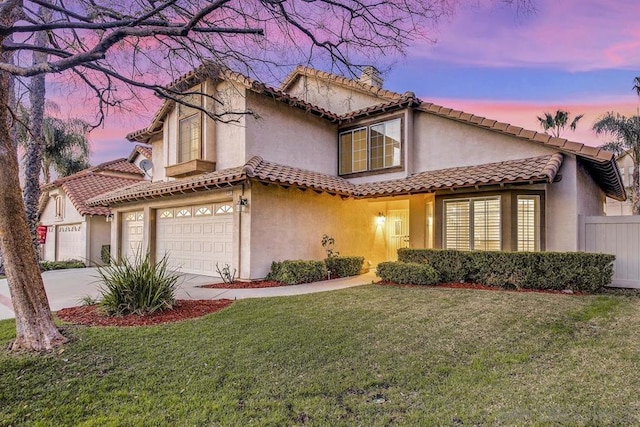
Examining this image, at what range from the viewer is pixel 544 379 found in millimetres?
3803

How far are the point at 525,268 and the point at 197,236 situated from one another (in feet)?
35.6

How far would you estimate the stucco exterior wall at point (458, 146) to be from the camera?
1104 centimetres

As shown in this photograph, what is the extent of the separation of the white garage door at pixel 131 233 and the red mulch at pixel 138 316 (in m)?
9.22

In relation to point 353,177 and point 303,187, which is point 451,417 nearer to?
point 303,187

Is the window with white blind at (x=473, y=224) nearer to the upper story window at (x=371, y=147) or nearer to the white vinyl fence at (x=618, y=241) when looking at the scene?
the white vinyl fence at (x=618, y=241)

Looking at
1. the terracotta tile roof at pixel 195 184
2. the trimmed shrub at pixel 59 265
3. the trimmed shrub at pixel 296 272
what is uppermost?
the terracotta tile roof at pixel 195 184

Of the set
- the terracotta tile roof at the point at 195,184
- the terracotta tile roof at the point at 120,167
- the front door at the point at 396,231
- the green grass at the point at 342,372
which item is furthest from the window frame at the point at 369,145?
the terracotta tile roof at the point at 120,167

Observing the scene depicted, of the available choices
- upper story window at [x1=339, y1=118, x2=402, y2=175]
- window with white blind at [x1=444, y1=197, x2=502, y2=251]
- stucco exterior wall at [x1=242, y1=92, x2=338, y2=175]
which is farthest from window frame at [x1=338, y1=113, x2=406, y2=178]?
window with white blind at [x1=444, y1=197, x2=502, y2=251]

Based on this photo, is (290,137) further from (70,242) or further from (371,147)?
→ (70,242)

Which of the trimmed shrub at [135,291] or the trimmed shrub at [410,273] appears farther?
the trimmed shrub at [410,273]

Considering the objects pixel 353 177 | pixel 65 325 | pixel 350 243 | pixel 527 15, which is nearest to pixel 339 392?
pixel 65 325

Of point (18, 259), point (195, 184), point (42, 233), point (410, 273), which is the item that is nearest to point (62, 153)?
Result: point (42, 233)

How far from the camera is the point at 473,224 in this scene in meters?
11.0

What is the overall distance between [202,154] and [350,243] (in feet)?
21.9
